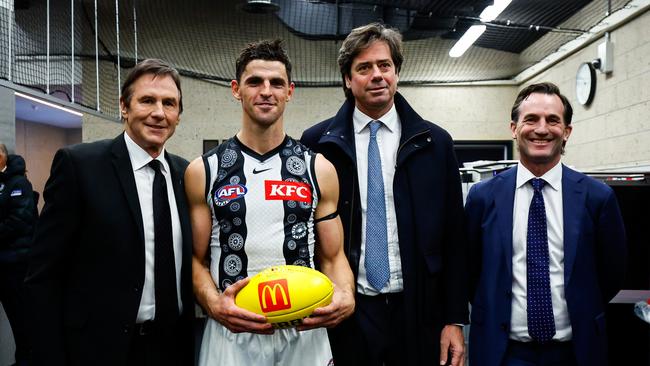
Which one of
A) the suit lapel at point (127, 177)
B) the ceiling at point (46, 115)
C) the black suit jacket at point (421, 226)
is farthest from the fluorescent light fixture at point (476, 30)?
the ceiling at point (46, 115)

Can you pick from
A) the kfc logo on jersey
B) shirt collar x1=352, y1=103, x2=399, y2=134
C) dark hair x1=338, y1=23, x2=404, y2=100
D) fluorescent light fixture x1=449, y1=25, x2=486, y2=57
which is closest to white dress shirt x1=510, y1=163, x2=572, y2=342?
shirt collar x1=352, y1=103, x2=399, y2=134

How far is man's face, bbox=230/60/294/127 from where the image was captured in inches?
71.7

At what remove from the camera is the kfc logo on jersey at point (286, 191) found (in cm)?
177

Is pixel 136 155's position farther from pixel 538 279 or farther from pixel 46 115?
pixel 46 115

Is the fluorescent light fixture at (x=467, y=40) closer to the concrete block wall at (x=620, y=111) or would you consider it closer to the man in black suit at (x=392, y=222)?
the concrete block wall at (x=620, y=111)

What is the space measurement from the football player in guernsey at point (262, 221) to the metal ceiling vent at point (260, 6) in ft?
15.0

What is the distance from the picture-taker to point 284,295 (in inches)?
62.4

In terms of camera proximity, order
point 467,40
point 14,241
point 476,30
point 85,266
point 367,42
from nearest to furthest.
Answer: point 85,266, point 367,42, point 14,241, point 476,30, point 467,40

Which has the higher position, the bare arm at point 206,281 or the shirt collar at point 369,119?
the shirt collar at point 369,119

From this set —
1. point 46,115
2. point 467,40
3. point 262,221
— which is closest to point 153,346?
point 262,221

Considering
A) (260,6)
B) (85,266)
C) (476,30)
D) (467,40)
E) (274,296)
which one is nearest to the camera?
(274,296)

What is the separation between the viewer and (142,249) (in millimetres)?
1707

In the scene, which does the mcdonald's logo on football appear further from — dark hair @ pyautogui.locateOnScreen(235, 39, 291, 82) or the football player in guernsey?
dark hair @ pyautogui.locateOnScreen(235, 39, 291, 82)

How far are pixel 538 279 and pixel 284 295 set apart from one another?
0.92 meters
